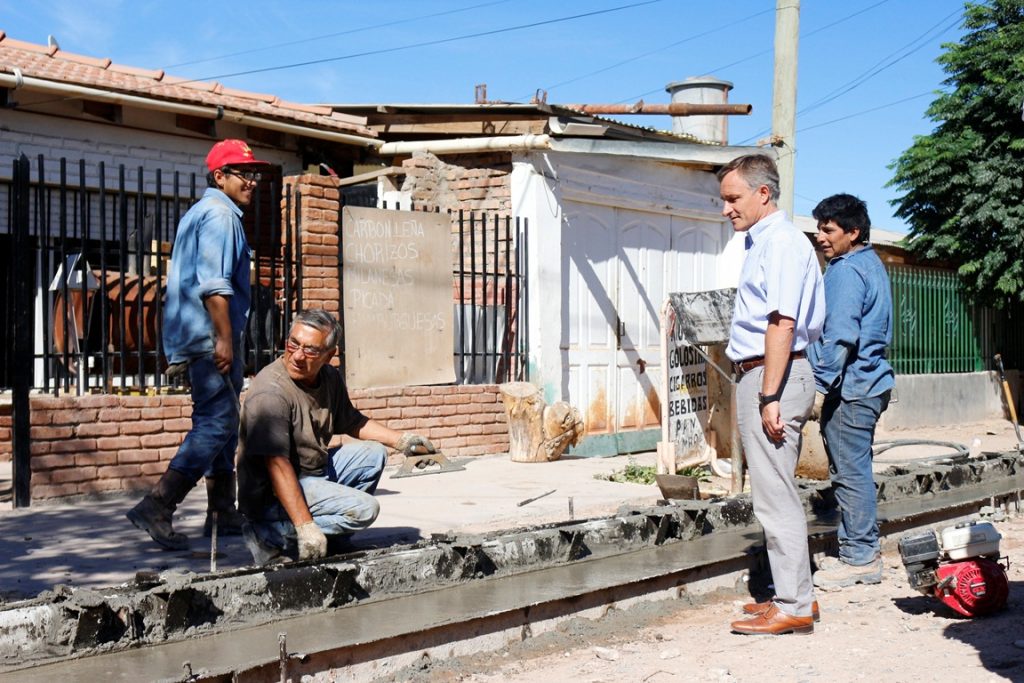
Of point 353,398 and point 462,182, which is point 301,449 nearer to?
point 353,398

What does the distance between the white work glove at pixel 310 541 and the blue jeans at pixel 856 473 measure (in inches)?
107

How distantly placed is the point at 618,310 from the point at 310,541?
29.6 ft

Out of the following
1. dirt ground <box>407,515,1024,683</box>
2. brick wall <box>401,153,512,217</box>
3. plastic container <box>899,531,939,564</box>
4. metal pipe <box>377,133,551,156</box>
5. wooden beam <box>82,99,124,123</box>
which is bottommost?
dirt ground <box>407,515,1024,683</box>

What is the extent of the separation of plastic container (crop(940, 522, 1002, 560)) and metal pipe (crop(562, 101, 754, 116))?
1043cm

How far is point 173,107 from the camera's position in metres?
11.6

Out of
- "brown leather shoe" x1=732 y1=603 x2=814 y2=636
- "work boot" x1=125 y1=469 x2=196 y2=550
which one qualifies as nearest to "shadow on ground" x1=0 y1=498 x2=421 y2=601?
"work boot" x1=125 y1=469 x2=196 y2=550

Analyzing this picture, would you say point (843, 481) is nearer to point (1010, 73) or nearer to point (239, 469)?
point (239, 469)

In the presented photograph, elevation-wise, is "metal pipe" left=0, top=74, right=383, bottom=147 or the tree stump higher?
"metal pipe" left=0, top=74, right=383, bottom=147

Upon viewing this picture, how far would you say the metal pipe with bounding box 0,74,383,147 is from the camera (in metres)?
10.5

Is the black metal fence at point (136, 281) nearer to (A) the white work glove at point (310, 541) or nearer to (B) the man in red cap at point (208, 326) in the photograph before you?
(B) the man in red cap at point (208, 326)

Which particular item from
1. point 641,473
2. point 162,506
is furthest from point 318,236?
point 162,506

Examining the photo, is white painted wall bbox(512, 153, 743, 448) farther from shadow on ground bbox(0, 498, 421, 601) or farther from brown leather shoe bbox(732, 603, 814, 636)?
brown leather shoe bbox(732, 603, 814, 636)

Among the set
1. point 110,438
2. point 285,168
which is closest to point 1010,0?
point 285,168

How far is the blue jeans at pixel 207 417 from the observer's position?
6.02m
